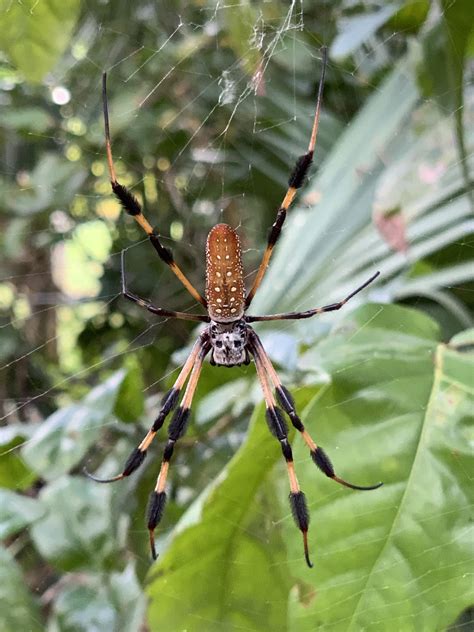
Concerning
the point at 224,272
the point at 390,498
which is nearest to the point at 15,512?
the point at 224,272

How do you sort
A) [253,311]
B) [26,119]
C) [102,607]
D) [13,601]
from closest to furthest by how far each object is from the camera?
1. [13,601]
2. [102,607]
3. [253,311]
4. [26,119]

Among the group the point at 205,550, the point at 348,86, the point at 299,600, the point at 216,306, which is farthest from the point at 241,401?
the point at 348,86

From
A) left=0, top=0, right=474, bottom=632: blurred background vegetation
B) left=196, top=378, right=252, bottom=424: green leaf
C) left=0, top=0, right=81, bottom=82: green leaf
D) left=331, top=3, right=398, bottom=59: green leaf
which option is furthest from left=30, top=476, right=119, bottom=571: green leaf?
left=331, top=3, right=398, bottom=59: green leaf

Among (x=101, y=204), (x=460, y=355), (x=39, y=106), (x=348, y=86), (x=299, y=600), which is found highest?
(x=39, y=106)

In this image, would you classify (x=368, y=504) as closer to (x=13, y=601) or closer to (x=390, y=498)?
(x=390, y=498)

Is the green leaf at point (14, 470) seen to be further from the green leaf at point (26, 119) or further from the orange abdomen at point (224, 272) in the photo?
the green leaf at point (26, 119)

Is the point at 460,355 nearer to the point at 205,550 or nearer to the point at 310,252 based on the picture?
the point at 205,550

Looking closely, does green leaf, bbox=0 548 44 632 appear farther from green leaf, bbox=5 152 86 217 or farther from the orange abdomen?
green leaf, bbox=5 152 86 217

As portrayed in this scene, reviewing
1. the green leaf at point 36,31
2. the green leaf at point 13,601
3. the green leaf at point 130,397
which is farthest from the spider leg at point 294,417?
the green leaf at point 36,31
